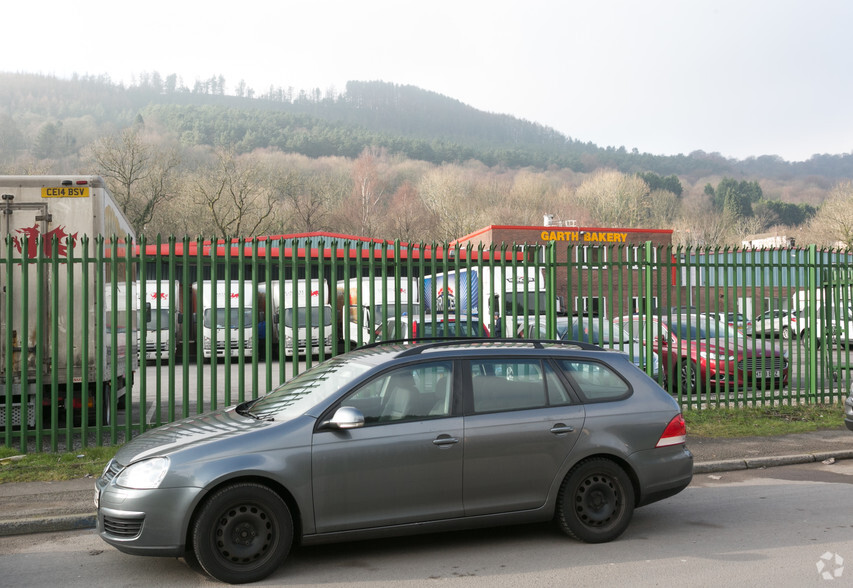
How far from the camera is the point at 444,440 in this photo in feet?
17.0

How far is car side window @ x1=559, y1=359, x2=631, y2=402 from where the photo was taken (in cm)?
577

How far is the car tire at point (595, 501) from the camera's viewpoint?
5.53 m

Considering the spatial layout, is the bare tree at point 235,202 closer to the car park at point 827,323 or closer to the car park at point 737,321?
the car park at point 737,321

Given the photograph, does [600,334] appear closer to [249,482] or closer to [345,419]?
[345,419]

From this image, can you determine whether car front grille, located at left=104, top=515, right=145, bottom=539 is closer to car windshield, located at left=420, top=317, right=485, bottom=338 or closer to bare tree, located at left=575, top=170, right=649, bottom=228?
car windshield, located at left=420, top=317, right=485, bottom=338

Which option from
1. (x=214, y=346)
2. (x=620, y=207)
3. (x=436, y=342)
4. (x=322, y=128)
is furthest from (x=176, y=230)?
(x=322, y=128)

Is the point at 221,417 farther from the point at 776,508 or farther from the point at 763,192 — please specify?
the point at 763,192

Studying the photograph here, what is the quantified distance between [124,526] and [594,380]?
3.47 metres

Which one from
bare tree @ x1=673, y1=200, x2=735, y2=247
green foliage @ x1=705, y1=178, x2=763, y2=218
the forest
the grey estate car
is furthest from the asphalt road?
green foliage @ x1=705, y1=178, x2=763, y2=218

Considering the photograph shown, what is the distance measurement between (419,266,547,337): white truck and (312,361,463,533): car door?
3918mm

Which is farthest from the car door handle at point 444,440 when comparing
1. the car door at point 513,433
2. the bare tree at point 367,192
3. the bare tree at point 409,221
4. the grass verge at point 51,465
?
the bare tree at point 367,192

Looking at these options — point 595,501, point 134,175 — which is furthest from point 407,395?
point 134,175

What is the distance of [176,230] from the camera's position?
57.0m

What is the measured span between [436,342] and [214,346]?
3786 mm
